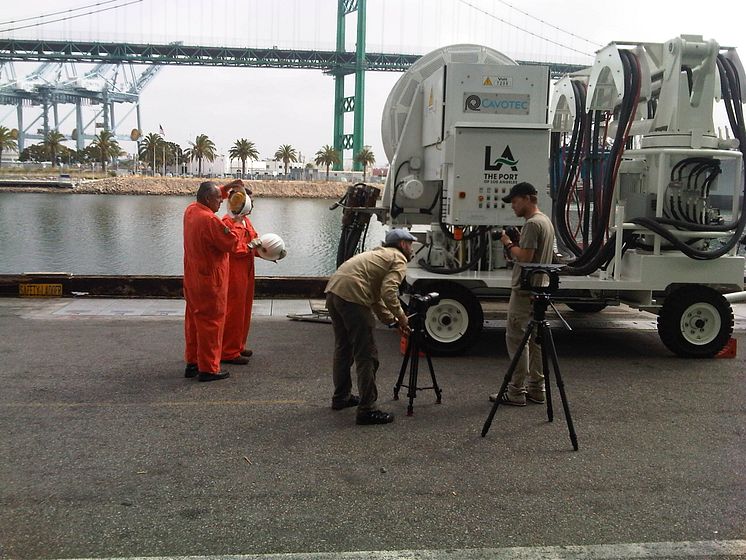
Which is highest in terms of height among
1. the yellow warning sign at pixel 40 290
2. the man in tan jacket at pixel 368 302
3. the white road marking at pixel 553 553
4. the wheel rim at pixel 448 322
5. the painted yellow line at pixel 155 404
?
the man in tan jacket at pixel 368 302

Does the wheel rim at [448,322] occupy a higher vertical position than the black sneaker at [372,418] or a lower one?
higher

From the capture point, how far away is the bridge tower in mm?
98688

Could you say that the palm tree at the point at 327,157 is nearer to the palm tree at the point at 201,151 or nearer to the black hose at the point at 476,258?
the palm tree at the point at 201,151

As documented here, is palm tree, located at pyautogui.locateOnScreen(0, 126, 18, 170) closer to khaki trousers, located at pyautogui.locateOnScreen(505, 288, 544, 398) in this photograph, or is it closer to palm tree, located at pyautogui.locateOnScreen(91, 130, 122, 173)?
palm tree, located at pyautogui.locateOnScreen(91, 130, 122, 173)

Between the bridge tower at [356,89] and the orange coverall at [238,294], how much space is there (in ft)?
Answer: 300

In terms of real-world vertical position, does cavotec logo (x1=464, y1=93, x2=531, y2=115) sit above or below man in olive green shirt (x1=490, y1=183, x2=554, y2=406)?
above

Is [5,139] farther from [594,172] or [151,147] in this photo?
[594,172]

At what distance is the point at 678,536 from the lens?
173 inches

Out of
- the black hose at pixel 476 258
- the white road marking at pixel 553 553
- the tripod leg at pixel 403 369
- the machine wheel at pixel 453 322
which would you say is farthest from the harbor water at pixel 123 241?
the white road marking at pixel 553 553

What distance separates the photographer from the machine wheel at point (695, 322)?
29.4 feet

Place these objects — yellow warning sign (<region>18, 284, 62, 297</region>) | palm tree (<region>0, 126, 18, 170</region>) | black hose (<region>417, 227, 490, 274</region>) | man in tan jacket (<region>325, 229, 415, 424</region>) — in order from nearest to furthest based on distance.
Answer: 1. man in tan jacket (<region>325, 229, 415, 424</region>)
2. black hose (<region>417, 227, 490, 274</region>)
3. yellow warning sign (<region>18, 284, 62, 297</region>)
4. palm tree (<region>0, 126, 18, 170</region>)

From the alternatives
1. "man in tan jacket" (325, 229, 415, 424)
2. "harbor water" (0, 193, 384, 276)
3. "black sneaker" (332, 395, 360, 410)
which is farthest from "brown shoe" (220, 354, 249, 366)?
"harbor water" (0, 193, 384, 276)

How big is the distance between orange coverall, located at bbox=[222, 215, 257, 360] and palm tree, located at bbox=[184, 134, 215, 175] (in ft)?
420

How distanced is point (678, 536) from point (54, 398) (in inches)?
199
